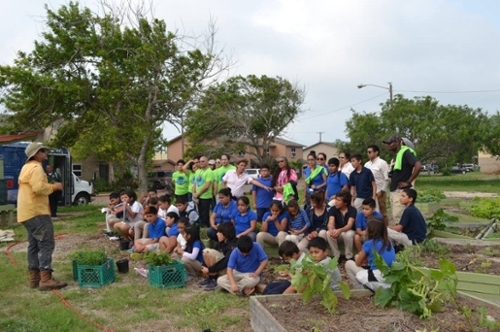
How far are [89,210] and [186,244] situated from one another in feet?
38.7

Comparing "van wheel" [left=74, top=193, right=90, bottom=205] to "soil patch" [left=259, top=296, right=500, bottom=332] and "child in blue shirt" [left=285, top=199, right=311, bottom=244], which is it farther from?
"soil patch" [left=259, top=296, right=500, bottom=332]

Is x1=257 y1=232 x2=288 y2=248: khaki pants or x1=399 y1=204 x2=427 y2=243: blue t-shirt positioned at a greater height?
x1=399 y1=204 x2=427 y2=243: blue t-shirt

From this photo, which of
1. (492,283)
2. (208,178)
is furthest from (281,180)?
(492,283)

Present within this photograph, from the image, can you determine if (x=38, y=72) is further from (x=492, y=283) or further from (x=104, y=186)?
(x=104, y=186)

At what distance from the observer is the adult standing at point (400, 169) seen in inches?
297

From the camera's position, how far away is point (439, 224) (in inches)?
331

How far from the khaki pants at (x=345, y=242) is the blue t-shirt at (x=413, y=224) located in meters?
0.72

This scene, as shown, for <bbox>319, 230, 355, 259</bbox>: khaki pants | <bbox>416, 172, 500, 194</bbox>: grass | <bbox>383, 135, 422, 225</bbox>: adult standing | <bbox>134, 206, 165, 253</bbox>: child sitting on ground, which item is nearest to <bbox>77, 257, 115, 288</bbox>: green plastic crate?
<bbox>134, 206, 165, 253</bbox>: child sitting on ground

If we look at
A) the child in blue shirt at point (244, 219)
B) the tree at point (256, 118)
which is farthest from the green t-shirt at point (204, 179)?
the tree at point (256, 118)

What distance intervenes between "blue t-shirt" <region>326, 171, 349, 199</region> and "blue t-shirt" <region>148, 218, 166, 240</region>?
287cm

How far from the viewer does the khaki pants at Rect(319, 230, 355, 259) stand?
7.03 metres

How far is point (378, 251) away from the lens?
211 inches

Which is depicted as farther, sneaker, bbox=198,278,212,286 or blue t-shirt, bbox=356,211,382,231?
blue t-shirt, bbox=356,211,382,231

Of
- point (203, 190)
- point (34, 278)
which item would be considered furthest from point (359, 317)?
point (203, 190)
